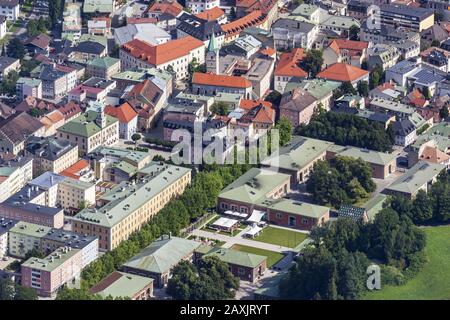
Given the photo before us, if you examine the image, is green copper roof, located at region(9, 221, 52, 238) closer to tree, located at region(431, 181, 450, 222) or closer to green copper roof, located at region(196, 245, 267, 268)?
green copper roof, located at region(196, 245, 267, 268)

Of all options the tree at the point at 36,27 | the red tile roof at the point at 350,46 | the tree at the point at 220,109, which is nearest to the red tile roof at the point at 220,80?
the tree at the point at 220,109

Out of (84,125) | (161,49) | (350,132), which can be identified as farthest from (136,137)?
(350,132)

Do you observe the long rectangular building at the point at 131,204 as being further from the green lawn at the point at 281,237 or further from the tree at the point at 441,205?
the tree at the point at 441,205

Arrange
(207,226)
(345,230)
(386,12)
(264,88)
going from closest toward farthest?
(345,230) → (207,226) → (264,88) → (386,12)

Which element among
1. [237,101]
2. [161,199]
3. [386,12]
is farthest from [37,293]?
[386,12]

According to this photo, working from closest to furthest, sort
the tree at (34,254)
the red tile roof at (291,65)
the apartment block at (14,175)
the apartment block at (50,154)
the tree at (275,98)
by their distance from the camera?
the tree at (34,254), the apartment block at (14,175), the apartment block at (50,154), the tree at (275,98), the red tile roof at (291,65)

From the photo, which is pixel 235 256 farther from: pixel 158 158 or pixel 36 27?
pixel 36 27

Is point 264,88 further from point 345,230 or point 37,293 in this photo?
point 37,293
